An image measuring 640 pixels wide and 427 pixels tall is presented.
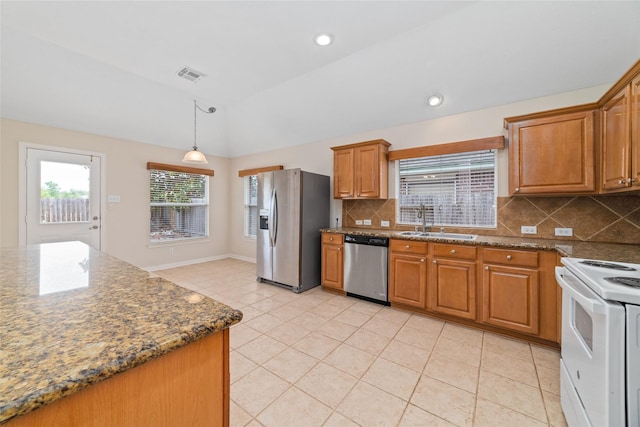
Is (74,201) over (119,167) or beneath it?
beneath

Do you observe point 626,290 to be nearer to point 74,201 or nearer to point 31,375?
point 31,375

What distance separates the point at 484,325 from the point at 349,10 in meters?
3.40

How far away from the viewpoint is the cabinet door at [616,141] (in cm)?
191

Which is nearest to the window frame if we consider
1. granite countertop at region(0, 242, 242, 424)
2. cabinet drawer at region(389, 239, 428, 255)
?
granite countertop at region(0, 242, 242, 424)

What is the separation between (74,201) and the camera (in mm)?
Answer: 4074

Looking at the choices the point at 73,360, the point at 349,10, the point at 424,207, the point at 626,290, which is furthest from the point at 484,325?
the point at 349,10

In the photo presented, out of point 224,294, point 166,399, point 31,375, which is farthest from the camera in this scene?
point 224,294

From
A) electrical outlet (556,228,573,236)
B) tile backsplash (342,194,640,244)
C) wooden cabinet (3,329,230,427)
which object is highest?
tile backsplash (342,194,640,244)

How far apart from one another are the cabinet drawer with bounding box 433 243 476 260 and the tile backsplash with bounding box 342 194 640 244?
2.16 ft

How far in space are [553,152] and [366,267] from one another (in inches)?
90.7

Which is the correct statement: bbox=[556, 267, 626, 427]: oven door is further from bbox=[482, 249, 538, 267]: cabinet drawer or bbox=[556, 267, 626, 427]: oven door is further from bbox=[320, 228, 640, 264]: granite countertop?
bbox=[482, 249, 538, 267]: cabinet drawer

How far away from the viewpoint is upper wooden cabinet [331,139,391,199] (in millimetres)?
3633

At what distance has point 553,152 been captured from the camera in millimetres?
2482

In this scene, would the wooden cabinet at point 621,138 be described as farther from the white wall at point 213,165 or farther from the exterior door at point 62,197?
the exterior door at point 62,197
